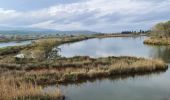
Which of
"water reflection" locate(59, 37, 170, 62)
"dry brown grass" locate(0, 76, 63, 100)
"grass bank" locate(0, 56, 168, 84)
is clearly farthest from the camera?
"water reflection" locate(59, 37, 170, 62)

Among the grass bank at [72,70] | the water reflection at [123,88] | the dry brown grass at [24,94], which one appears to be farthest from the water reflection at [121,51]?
the dry brown grass at [24,94]

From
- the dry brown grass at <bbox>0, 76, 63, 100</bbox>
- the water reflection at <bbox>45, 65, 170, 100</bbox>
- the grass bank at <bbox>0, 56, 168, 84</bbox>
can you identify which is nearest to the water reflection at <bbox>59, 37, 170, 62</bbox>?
the grass bank at <bbox>0, 56, 168, 84</bbox>

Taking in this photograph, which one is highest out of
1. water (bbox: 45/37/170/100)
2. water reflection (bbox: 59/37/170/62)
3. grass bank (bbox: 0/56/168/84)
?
grass bank (bbox: 0/56/168/84)

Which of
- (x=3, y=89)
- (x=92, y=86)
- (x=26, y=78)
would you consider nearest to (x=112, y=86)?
(x=92, y=86)

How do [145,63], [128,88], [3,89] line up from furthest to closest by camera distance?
[145,63], [128,88], [3,89]

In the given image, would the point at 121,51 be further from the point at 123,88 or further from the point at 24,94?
the point at 24,94

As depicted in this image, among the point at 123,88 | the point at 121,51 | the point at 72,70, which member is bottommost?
the point at 123,88

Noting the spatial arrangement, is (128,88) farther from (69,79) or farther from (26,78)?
(26,78)

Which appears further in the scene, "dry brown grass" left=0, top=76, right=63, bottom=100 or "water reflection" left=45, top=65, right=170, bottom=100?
"water reflection" left=45, top=65, right=170, bottom=100

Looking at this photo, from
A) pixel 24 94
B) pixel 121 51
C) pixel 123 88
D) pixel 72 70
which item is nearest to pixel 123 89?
pixel 123 88

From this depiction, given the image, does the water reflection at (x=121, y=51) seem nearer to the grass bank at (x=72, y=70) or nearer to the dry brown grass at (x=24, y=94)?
the grass bank at (x=72, y=70)

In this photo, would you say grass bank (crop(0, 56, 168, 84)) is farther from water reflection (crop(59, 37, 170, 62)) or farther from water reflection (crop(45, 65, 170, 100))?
water reflection (crop(59, 37, 170, 62))
